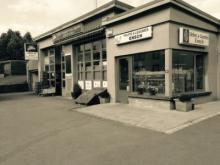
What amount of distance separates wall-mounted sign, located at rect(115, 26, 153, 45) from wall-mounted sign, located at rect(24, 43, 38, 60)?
12.3m

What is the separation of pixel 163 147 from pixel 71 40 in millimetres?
11726

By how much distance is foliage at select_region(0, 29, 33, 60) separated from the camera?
42.2 m

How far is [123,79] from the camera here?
1207 centimetres

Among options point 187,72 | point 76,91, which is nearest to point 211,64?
point 187,72

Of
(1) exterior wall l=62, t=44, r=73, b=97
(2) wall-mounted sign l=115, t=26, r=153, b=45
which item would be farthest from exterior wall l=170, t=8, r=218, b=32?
(1) exterior wall l=62, t=44, r=73, b=97

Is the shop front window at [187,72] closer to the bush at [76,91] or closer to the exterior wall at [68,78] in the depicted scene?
the bush at [76,91]

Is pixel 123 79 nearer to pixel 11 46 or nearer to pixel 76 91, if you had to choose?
pixel 76 91

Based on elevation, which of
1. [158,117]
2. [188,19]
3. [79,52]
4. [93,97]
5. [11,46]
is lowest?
[158,117]

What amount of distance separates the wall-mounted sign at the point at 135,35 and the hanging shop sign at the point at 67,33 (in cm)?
425

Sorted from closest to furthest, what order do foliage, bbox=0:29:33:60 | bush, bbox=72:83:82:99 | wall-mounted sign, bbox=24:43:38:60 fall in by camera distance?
bush, bbox=72:83:82:99 → wall-mounted sign, bbox=24:43:38:60 → foliage, bbox=0:29:33:60

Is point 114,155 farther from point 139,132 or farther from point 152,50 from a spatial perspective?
point 152,50

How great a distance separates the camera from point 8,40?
1708 inches

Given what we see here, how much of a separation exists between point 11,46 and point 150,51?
38.6m

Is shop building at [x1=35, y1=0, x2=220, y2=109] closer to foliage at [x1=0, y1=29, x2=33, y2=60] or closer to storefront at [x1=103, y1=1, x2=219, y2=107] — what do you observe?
storefront at [x1=103, y1=1, x2=219, y2=107]
